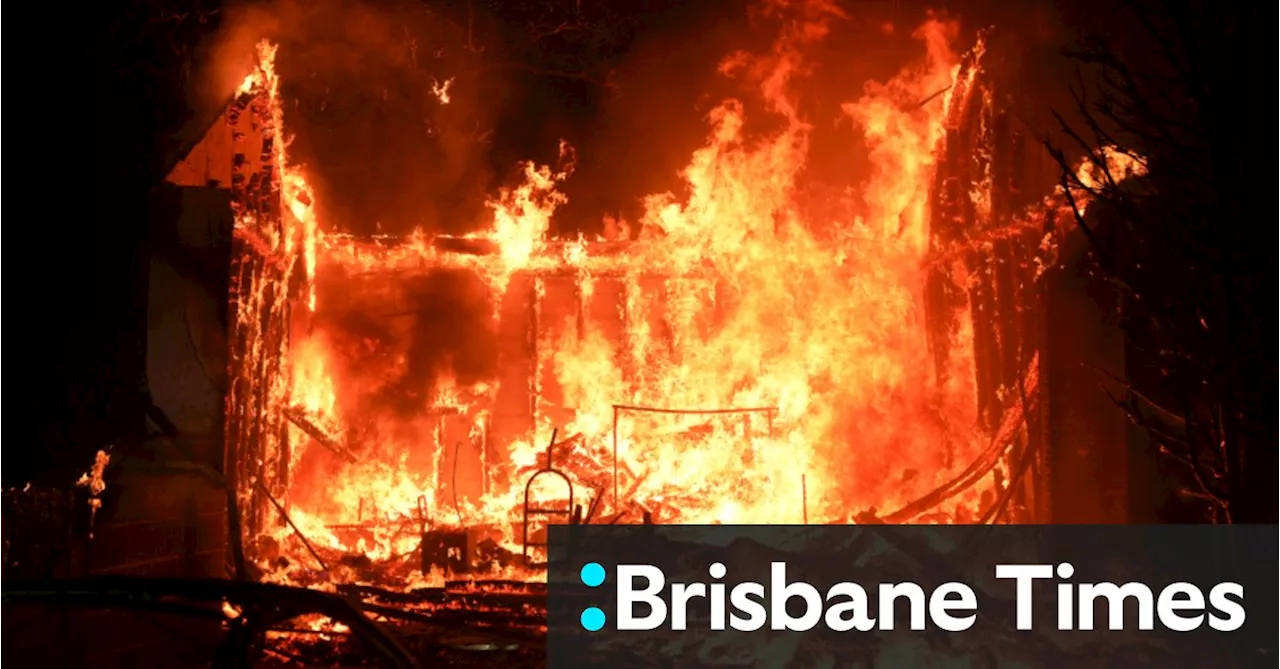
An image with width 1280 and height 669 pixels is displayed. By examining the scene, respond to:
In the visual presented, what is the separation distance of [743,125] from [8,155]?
1039 cm

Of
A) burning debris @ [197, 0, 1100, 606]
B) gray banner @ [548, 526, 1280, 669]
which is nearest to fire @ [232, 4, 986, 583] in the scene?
burning debris @ [197, 0, 1100, 606]

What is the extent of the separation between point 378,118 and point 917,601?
11078mm

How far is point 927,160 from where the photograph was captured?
13.8 metres

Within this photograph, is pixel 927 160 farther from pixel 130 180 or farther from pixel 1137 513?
pixel 130 180

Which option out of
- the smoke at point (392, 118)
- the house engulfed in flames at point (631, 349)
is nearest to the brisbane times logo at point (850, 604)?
the house engulfed in flames at point (631, 349)

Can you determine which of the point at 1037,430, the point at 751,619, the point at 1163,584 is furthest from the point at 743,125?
the point at 1163,584

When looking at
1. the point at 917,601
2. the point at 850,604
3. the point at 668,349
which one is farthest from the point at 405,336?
the point at 917,601

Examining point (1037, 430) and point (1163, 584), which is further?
point (1037, 430)

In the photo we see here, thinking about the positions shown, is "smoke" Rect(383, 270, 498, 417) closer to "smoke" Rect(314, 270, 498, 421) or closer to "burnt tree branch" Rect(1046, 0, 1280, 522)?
"smoke" Rect(314, 270, 498, 421)

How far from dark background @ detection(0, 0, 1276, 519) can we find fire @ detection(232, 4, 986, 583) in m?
0.54

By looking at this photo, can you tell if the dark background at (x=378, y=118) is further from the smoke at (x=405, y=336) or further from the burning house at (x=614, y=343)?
the smoke at (x=405, y=336)

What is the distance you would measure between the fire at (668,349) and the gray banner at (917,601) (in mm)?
3649

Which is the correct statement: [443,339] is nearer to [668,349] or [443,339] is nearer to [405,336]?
[405,336]

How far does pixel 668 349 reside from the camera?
52.0ft
